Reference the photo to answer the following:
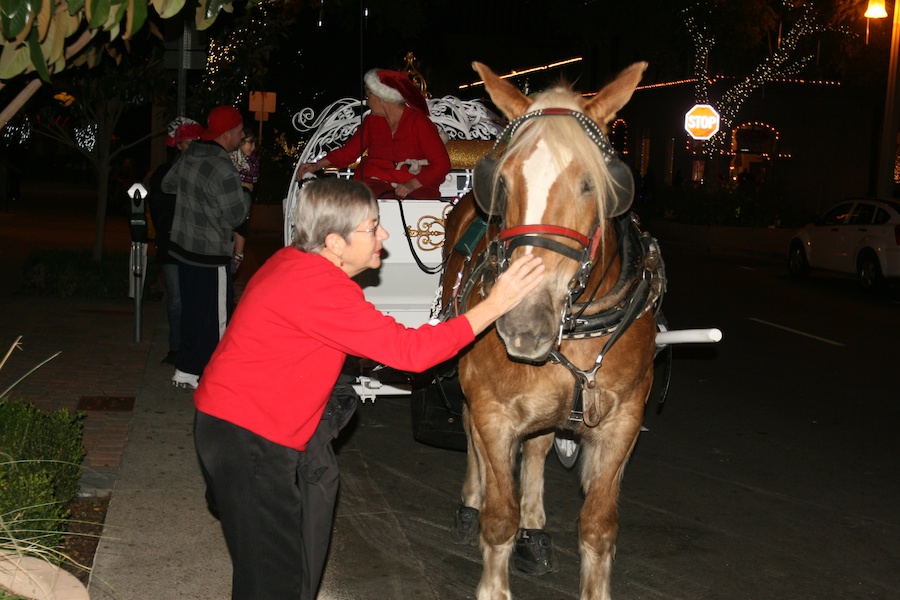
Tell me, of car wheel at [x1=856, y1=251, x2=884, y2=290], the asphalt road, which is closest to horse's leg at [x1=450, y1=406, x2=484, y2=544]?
the asphalt road

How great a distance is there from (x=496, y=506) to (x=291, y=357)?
1626 millimetres

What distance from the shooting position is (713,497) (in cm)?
656

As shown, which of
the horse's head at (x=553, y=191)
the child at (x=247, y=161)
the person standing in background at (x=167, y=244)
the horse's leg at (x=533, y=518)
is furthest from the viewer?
the child at (x=247, y=161)

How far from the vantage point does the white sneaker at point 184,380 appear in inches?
328

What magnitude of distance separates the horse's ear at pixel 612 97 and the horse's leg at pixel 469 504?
1954 millimetres

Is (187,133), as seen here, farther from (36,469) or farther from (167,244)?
(36,469)

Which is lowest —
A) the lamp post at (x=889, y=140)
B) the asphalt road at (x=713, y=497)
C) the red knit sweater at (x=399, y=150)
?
the asphalt road at (x=713, y=497)

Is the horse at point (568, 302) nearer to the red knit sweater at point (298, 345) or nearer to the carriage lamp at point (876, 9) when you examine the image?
the red knit sweater at point (298, 345)

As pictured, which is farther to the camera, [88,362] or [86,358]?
[86,358]

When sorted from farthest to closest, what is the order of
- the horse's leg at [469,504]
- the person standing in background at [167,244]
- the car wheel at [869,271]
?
the car wheel at [869,271], the person standing in background at [167,244], the horse's leg at [469,504]

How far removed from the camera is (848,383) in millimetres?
10133

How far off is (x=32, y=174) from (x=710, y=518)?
190 feet

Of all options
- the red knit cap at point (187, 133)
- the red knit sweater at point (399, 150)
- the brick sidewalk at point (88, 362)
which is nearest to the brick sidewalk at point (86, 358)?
the brick sidewalk at point (88, 362)

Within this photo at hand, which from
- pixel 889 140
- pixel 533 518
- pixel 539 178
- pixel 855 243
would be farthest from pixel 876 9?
pixel 539 178
